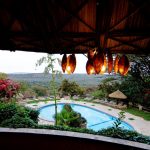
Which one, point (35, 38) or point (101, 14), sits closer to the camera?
point (101, 14)

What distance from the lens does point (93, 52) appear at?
10.0 feet

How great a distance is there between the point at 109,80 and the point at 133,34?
16.9 meters

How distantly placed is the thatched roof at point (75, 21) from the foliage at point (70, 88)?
16937 mm

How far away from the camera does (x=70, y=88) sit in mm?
20641

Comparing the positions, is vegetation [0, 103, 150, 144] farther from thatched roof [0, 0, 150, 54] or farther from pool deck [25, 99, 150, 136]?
pool deck [25, 99, 150, 136]

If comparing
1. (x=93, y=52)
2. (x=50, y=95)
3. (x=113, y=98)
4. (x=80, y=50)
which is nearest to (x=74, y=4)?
(x=93, y=52)

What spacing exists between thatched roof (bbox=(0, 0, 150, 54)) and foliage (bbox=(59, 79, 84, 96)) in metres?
16.9

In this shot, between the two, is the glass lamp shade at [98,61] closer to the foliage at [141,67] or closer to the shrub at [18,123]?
the shrub at [18,123]

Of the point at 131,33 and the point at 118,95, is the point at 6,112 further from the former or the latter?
the point at 118,95

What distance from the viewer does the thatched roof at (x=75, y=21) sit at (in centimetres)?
242

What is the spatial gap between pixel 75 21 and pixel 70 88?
17.9 metres

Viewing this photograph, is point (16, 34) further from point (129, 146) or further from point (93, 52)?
point (129, 146)

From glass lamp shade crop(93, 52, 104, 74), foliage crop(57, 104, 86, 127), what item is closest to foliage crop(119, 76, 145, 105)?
foliage crop(57, 104, 86, 127)

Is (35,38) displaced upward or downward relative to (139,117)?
upward
